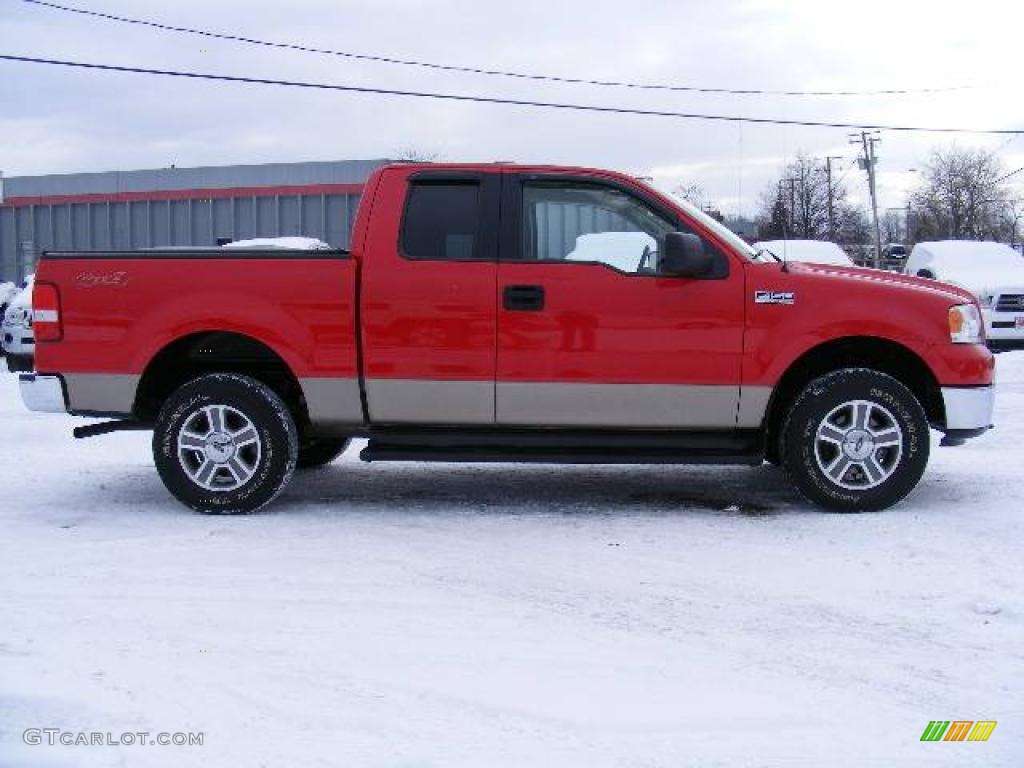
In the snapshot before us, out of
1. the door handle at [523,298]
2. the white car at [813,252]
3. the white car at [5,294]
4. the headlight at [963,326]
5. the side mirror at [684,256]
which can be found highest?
the white car at [813,252]

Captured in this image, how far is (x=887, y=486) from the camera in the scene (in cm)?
626

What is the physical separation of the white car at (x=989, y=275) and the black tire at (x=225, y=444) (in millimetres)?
11953

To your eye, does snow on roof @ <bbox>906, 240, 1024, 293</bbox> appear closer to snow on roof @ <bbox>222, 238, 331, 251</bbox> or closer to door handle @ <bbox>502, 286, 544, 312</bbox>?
snow on roof @ <bbox>222, 238, 331, 251</bbox>

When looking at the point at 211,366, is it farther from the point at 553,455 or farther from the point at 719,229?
the point at 719,229

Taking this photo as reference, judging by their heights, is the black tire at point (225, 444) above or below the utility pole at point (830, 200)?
below

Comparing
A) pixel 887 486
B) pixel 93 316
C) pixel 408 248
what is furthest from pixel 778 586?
pixel 93 316

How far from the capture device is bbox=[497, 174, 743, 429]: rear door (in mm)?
6164

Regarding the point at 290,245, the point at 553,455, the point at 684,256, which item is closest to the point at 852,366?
the point at 684,256

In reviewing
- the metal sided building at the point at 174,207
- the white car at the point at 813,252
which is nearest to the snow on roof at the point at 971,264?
the white car at the point at 813,252

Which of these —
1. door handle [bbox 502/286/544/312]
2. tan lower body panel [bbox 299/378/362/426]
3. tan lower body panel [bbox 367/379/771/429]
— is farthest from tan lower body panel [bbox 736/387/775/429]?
tan lower body panel [bbox 299/378/362/426]

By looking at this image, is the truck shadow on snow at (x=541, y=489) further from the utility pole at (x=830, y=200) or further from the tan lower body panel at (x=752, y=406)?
the utility pole at (x=830, y=200)

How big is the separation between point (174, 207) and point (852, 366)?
35780 millimetres

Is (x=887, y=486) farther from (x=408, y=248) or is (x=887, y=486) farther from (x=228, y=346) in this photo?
(x=228, y=346)

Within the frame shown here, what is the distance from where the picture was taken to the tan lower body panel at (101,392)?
6.46 metres
